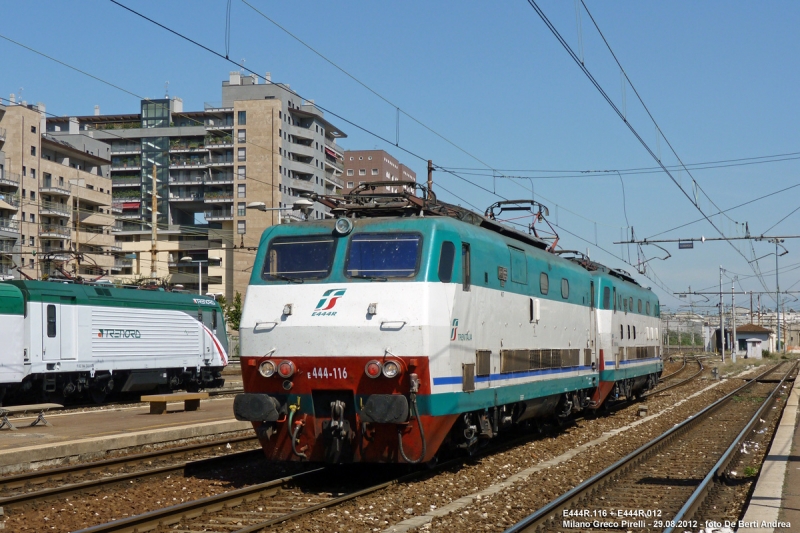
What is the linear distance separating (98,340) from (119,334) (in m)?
1.03

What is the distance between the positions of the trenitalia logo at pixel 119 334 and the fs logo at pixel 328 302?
17.1m

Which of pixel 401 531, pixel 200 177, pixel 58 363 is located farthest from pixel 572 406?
pixel 200 177

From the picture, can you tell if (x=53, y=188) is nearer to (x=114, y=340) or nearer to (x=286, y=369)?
(x=114, y=340)

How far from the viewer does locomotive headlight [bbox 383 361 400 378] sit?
12086 mm

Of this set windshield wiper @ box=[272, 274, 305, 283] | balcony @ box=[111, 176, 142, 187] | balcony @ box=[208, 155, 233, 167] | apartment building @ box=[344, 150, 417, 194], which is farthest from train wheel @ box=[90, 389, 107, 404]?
apartment building @ box=[344, 150, 417, 194]

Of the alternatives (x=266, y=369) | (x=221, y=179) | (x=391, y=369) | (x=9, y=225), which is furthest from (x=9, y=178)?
(x=391, y=369)

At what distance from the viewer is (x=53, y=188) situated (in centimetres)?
8394

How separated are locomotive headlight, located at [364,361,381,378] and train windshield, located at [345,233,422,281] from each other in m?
1.21

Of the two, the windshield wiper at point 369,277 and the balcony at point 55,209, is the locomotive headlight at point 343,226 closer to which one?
the windshield wiper at point 369,277

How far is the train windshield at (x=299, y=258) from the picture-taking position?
13.2m

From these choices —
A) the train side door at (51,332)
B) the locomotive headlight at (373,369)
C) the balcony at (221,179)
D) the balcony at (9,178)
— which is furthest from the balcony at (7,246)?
the locomotive headlight at (373,369)

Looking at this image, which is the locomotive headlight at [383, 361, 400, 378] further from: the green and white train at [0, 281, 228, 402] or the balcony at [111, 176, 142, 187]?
the balcony at [111, 176, 142, 187]

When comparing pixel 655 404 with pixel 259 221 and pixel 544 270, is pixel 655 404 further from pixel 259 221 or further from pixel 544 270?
pixel 259 221

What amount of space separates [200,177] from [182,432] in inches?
3605
